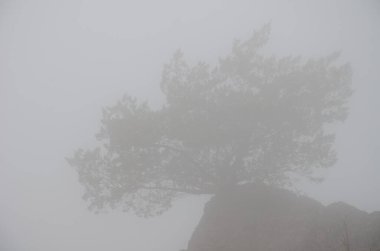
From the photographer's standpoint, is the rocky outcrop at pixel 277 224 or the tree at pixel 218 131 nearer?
the rocky outcrop at pixel 277 224

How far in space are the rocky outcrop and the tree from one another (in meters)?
1.23

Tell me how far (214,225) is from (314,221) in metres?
5.65

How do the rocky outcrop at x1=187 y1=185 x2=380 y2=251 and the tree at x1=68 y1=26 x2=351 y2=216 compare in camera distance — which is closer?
the rocky outcrop at x1=187 y1=185 x2=380 y2=251

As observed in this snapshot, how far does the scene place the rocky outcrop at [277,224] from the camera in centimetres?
1383

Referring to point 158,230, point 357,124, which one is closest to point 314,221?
point 158,230

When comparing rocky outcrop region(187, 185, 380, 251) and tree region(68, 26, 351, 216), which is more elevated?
tree region(68, 26, 351, 216)

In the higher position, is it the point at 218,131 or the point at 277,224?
the point at 218,131

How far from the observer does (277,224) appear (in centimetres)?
A: 1652

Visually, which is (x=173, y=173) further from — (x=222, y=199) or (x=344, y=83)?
(x=344, y=83)

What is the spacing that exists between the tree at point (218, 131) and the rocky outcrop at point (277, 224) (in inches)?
48.6

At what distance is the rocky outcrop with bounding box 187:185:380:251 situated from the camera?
1383cm

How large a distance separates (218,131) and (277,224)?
566 centimetres

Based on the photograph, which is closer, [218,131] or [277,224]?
[277,224]

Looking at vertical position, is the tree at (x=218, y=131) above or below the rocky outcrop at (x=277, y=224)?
above
